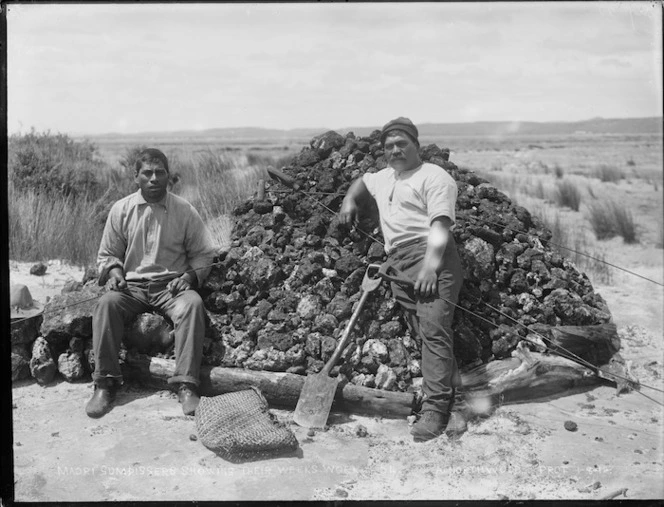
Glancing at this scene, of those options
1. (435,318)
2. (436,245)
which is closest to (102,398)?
(435,318)

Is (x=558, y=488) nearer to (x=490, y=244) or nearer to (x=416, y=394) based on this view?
(x=416, y=394)

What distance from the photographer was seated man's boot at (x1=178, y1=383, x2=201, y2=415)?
14.1 ft

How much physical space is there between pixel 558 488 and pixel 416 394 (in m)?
1.07

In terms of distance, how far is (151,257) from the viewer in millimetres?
4793

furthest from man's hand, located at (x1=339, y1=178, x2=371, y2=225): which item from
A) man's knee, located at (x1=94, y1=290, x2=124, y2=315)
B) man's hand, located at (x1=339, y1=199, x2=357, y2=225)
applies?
man's knee, located at (x1=94, y1=290, x2=124, y2=315)

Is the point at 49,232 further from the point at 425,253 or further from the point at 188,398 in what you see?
the point at 425,253

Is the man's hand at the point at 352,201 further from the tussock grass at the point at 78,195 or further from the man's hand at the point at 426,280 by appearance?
the tussock grass at the point at 78,195

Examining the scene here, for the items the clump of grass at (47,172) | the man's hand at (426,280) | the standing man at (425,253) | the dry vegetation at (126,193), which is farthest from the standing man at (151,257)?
the clump of grass at (47,172)

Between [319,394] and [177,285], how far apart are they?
4.36ft

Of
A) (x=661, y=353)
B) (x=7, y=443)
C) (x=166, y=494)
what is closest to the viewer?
(x=166, y=494)

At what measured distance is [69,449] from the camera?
397 cm

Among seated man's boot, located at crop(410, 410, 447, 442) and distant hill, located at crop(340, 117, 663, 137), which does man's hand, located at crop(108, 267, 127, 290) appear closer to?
seated man's boot, located at crop(410, 410, 447, 442)

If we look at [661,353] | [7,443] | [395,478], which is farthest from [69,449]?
[661,353]

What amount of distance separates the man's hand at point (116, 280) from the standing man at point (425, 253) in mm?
1683
